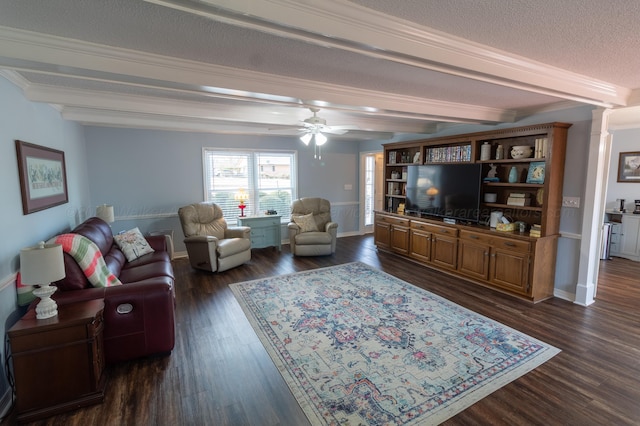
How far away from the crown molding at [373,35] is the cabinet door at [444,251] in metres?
2.69

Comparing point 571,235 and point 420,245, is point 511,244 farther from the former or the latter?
point 420,245

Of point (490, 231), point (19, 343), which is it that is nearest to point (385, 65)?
point (490, 231)

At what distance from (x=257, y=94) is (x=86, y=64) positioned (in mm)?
1234

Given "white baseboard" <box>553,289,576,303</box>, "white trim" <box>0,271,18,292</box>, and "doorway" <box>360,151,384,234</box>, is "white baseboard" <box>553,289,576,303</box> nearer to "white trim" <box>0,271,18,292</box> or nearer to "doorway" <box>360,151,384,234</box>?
"doorway" <box>360,151,384,234</box>

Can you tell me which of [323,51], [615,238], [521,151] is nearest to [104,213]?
[323,51]

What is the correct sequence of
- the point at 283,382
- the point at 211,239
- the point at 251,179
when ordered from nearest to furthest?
the point at 283,382 < the point at 211,239 < the point at 251,179

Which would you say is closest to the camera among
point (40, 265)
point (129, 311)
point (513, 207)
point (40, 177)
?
point (40, 265)

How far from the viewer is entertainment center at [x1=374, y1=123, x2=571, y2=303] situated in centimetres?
381

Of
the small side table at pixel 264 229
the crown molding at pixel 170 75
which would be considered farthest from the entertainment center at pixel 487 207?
the small side table at pixel 264 229

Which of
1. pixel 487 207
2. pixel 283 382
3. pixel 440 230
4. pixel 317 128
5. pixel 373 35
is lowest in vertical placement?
pixel 283 382

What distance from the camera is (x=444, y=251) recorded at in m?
4.89

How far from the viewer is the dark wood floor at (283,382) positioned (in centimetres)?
206

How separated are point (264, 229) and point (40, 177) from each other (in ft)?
11.8

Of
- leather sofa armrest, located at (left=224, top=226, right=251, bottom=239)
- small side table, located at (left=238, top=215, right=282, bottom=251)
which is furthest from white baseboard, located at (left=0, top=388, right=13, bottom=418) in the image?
small side table, located at (left=238, top=215, right=282, bottom=251)
